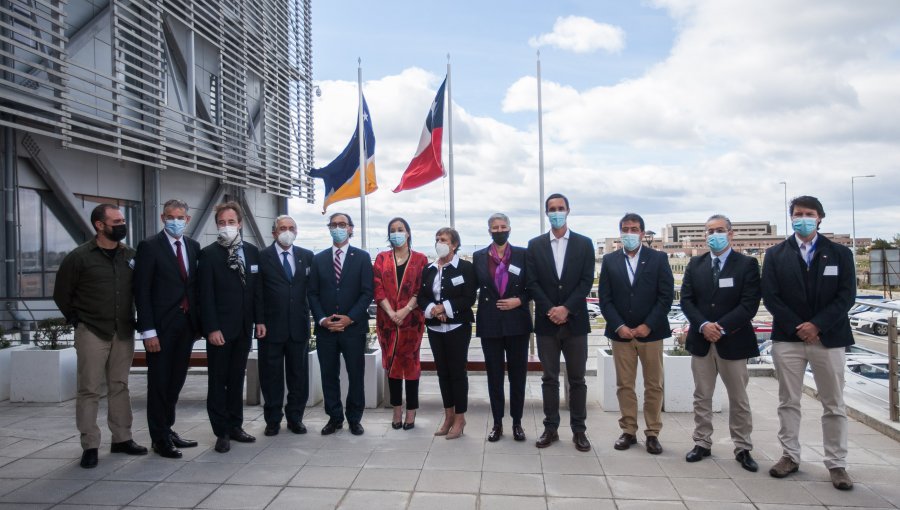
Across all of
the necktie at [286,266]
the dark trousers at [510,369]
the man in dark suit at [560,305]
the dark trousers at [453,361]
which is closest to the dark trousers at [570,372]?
the man in dark suit at [560,305]

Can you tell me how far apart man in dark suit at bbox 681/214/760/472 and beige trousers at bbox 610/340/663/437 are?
0.30 metres

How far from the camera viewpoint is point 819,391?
4.45 meters

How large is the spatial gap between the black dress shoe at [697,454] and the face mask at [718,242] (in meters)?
1.55

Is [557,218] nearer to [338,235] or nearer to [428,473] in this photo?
[338,235]

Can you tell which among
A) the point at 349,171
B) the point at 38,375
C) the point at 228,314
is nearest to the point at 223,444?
the point at 228,314

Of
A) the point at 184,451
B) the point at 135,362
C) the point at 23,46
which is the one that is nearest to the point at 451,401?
the point at 184,451

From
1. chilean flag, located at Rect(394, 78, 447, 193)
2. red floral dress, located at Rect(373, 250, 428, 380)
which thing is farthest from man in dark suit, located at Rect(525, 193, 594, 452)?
chilean flag, located at Rect(394, 78, 447, 193)

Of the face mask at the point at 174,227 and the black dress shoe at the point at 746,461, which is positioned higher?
the face mask at the point at 174,227

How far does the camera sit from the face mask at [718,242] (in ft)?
15.8

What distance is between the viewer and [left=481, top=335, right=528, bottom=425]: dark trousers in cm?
545

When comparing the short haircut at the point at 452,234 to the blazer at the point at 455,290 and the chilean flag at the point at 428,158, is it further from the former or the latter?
the chilean flag at the point at 428,158

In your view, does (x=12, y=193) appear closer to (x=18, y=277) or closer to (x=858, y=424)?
(x=18, y=277)

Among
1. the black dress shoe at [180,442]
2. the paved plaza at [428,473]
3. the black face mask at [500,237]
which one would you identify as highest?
the black face mask at [500,237]

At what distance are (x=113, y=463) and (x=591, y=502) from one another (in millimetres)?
3604
